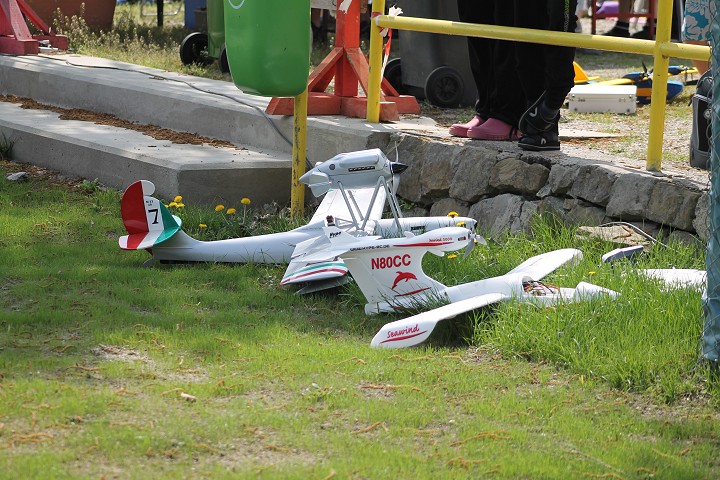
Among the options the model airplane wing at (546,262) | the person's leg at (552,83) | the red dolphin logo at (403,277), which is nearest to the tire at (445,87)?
the person's leg at (552,83)

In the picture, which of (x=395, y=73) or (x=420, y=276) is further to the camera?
(x=395, y=73)

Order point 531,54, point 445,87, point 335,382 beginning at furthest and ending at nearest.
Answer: point 445,87, point 531,54, point 335,382

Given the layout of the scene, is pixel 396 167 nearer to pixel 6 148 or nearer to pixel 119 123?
pixel 119 123

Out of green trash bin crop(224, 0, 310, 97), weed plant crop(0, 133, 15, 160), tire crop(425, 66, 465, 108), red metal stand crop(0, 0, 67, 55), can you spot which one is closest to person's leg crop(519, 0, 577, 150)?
green trash bin crop(224, 0, 310, 97)

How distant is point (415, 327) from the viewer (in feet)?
14.7

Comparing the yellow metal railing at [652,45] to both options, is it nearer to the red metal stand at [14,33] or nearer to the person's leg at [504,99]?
the person's leg at [504,99]

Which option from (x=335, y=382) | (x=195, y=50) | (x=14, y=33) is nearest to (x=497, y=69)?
(x=335, y=382)

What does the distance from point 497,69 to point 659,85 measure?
1.30m

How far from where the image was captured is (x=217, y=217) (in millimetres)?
6504

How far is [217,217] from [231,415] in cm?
297

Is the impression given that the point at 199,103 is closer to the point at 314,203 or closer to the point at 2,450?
the point at 314,203

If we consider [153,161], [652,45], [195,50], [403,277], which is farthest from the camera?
[195,50]

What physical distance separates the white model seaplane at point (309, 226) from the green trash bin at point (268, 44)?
850 mm

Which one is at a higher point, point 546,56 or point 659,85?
point 546,56
